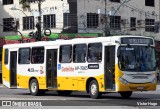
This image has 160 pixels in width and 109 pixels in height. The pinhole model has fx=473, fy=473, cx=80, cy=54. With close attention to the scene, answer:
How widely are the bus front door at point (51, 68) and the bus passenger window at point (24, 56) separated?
203 cm

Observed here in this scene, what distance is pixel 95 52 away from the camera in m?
22.9

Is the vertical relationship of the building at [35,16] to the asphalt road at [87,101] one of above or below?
above

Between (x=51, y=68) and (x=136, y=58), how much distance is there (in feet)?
18.8

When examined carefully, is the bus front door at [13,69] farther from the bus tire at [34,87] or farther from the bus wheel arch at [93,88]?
the bus wheel arch at [93,88]

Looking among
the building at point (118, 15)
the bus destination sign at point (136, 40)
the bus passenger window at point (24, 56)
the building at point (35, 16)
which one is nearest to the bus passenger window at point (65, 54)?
the bus passenger window at point (24, 56)

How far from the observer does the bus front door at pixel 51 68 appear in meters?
25.7

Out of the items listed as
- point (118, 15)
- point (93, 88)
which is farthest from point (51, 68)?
point (118, 15)

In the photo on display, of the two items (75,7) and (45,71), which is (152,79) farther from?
(75,7)

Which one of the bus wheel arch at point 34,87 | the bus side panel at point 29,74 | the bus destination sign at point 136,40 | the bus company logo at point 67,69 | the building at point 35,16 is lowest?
the bus wheel arch at point 34,87

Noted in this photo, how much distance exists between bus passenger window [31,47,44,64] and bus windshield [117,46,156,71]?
6.22m

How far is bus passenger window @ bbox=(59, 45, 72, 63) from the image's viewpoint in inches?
966

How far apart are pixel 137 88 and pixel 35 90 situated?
291 inches

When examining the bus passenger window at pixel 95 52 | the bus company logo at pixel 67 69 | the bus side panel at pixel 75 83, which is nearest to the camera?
the bus side panel at pixel 75 83

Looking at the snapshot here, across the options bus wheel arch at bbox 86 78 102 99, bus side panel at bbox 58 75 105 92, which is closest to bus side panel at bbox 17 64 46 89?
bus side panel at bbox 58 75 105 92
